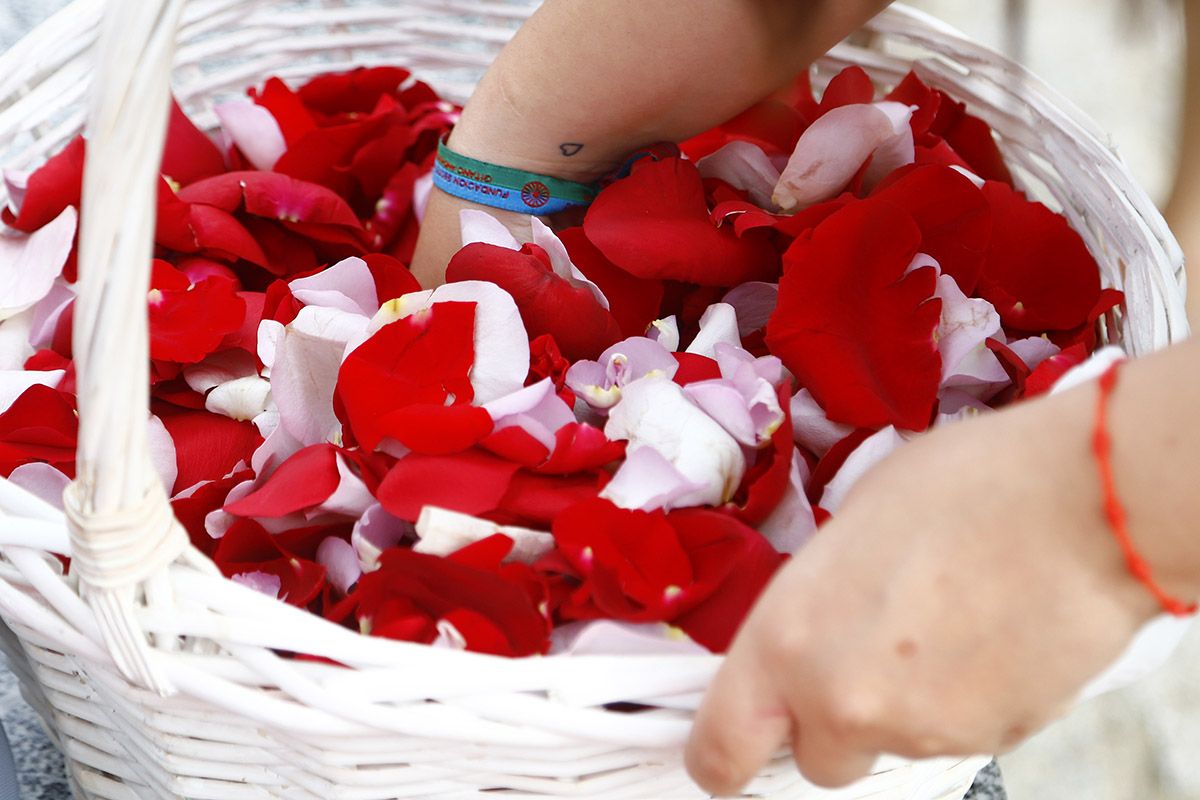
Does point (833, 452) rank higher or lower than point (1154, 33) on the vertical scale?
higher

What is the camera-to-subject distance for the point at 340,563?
1.52 feet

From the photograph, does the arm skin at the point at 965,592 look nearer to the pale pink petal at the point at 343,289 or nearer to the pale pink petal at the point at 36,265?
the pale pink petal at the point at 343,289

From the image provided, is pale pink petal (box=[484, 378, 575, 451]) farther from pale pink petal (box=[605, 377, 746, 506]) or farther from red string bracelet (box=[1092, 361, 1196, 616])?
red string bracelet (box=[1092, 361, 1196, 616])

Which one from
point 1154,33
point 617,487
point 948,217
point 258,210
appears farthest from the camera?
point 1154,33

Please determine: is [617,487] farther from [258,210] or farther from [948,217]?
[258,210]

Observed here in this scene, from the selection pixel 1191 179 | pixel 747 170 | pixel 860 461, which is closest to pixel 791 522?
pixel 860 461

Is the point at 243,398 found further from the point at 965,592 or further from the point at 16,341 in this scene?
the point at 965,592

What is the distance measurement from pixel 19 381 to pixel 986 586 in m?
0.46

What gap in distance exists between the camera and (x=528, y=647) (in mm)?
403

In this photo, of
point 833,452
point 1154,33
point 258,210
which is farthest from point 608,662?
point 1154,33

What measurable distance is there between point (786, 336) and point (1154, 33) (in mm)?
1251

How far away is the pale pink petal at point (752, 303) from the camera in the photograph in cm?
57

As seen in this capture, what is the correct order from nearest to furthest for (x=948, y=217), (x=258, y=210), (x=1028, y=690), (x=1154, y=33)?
(x=1028, y=690) < (x=948, y=217) < (x=258, y=210) < (x=1154, y=33)

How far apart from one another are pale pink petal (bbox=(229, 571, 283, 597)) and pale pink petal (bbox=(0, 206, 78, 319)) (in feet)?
0.81
